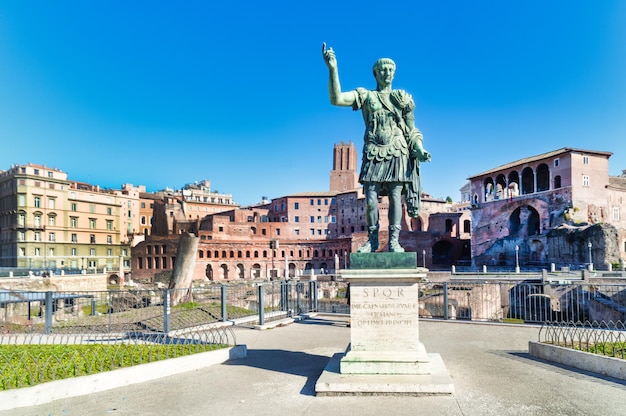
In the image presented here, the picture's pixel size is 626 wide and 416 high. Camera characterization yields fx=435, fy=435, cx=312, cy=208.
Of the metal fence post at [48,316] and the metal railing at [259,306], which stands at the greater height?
the metal fence post at [48,316]

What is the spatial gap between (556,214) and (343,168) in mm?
68418

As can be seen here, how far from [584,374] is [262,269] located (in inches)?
2754

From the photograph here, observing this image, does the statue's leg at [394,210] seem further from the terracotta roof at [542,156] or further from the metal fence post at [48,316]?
the terracotta roof at [542,156]

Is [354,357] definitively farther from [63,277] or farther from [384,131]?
[63,277]

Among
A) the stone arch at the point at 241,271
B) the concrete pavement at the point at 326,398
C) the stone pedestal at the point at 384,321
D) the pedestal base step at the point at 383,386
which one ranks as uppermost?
the stone pedestal at the point at 384,321

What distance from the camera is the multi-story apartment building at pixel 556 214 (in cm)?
4442

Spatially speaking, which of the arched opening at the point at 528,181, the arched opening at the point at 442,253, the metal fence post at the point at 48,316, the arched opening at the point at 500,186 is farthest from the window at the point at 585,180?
the metal fence post at the point at 48,316

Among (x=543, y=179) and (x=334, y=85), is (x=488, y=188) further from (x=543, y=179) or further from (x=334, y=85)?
(x=334, y=85)

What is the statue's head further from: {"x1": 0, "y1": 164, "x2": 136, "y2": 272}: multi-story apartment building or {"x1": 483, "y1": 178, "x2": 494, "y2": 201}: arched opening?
{"x1": 483, "y1": 178, "x2": 494, "y2": 201}: arched opening

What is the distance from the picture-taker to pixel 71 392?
6.00 meters

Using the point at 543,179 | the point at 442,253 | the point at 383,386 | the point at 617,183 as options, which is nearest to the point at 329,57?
the point at 383,386

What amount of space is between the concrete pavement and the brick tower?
10271 cm

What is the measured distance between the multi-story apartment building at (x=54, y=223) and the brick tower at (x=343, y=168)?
5509cm

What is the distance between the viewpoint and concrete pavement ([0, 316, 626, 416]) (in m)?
5.30
